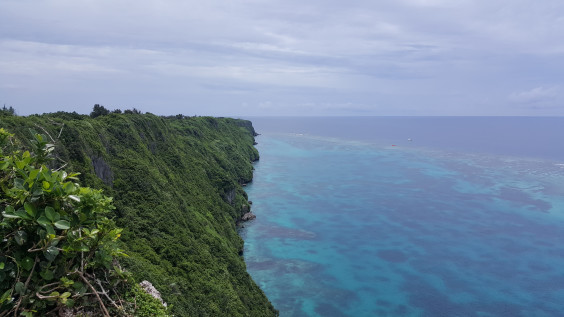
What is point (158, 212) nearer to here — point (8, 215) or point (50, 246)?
point (50, 246)

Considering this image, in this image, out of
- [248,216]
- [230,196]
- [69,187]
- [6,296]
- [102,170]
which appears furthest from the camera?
[248,216]

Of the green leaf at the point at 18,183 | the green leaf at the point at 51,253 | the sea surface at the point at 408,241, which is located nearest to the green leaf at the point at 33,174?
the green leaf at the point at 18,183

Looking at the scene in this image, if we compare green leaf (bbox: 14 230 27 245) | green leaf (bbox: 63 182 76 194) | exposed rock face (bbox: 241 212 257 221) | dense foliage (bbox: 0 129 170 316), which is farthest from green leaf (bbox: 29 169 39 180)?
exposed rock face (bbox: 241 212 257 221)

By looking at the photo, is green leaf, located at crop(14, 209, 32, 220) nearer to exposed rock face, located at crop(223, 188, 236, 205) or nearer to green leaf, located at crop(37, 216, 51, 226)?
green leaf, located at crop(37, 216, 51, 226)

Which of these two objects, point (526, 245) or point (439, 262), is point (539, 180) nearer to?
point (526, 245)

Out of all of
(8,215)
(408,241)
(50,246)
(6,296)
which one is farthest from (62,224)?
(408,241)
